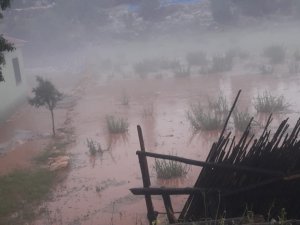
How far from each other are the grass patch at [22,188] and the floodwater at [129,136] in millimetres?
301

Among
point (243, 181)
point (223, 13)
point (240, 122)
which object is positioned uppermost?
point (223, 13)

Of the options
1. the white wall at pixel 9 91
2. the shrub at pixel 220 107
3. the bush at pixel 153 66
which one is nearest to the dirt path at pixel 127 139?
the shrub at pixel 220 107

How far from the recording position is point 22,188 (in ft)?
24.6

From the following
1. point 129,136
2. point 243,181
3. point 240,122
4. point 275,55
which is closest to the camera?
point 243,181

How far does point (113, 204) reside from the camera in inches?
259

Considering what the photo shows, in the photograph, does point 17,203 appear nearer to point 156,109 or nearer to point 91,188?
point 91,188

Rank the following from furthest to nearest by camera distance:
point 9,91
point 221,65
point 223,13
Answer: point 223,13 → point 221,65 → point 9,91

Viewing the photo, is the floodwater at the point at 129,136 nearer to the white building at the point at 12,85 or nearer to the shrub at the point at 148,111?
the shrub at the point at 148,111

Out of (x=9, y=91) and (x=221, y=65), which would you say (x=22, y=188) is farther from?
(x=221, y=65)

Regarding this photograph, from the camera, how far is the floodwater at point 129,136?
6.48 metres

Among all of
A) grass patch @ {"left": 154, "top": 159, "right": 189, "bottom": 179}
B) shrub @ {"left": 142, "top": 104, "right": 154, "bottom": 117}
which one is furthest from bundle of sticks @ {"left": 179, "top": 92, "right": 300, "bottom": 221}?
shrub @ {"left": 142, "top": 104, "right": 154, "bottom": 117}

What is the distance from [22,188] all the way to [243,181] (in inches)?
183

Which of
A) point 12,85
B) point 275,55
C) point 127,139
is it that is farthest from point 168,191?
point 275,55

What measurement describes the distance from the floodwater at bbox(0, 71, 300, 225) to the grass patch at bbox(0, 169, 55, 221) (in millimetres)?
301
